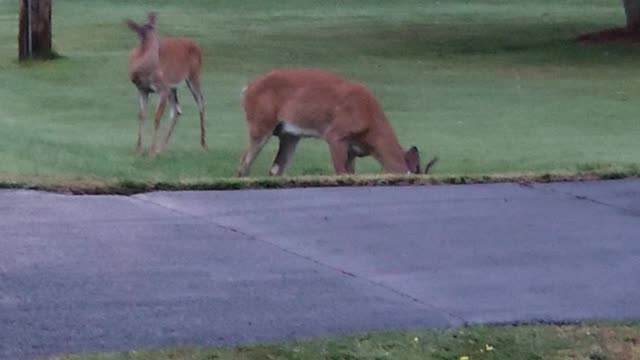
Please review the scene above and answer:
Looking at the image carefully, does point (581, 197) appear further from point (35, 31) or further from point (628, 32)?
point (628, 32)

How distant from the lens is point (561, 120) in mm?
20203

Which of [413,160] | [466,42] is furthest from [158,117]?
[466,42]

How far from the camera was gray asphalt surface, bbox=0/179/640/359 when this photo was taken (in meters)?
6.86

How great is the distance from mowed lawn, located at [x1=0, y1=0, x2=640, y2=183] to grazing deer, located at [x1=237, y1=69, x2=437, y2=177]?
0.63 m

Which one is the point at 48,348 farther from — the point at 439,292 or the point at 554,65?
the point at 554,65

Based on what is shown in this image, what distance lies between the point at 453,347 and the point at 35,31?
22.9 meters

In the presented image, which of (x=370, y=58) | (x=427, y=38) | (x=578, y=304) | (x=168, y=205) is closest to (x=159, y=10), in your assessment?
(x=427, y=38)

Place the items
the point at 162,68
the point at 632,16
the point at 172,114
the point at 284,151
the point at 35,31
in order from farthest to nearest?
the point at 632,16 → the point at 35,31 → the point at 172,114 → the point at 162,68 → the point at 284,151

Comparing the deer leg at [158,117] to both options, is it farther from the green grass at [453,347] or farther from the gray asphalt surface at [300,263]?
the green grass at [453,347]

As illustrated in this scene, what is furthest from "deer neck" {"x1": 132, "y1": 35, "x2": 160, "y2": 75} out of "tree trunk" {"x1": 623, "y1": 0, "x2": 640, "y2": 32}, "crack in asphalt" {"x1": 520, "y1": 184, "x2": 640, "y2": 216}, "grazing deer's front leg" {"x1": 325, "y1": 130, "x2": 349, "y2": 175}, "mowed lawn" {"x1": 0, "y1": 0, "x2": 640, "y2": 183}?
"tree trunk" {"x1": 623, "y1": 0, "x2": 640, "y2": 32}

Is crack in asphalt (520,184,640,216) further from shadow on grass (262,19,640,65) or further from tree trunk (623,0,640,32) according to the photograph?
tree trunk (623,0,640,32)

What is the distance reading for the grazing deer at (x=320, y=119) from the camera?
14164 millimetres

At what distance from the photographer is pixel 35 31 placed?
2841 cm

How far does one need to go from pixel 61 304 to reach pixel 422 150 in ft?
34.2
